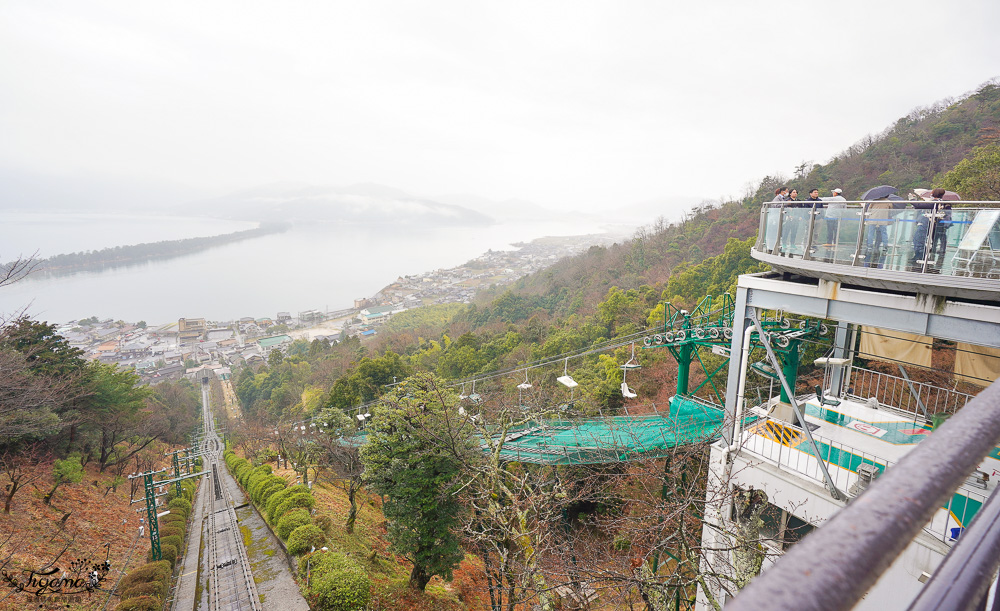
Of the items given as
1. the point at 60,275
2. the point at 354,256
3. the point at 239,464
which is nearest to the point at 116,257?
the point at 60,275

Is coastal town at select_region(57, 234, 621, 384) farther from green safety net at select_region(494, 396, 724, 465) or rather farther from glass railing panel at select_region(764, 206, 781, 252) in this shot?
glass railing panel at select_region(764, 206, 781, 252)

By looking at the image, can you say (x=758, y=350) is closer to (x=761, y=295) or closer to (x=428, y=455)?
(x=761, y=295)

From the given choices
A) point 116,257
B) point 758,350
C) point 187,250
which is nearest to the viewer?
point 758,350

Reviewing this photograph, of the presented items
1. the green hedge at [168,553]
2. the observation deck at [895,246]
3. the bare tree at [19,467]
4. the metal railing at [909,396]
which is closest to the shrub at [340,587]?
the green hedge at [168,553]

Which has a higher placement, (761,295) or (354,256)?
(761,295)

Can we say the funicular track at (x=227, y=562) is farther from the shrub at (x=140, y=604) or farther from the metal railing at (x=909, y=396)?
the metal railing at (x=909, y=396)

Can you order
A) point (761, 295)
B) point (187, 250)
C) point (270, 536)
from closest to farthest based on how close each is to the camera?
point (761, 295) → point (270, 536) → point (187, 250)
